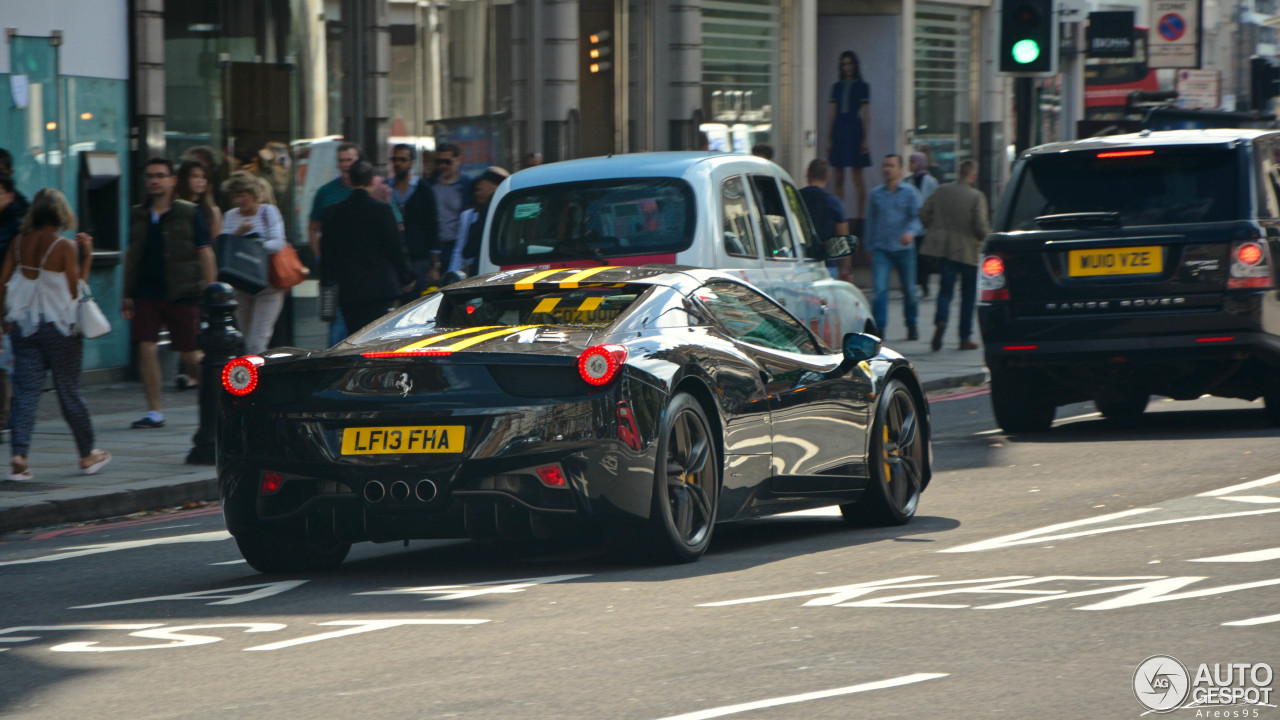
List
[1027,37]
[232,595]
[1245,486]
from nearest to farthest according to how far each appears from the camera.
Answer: [232,595] < [1245,486] < [1027,37]

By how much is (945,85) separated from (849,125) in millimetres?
3617

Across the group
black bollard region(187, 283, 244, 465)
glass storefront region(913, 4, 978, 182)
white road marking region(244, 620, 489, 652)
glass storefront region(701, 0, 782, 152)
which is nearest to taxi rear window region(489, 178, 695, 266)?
black bollard region(187, 283, 244, 465)

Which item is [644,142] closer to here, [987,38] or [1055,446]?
[987,38]

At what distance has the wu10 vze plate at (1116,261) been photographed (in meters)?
12.7

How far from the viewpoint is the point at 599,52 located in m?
25.2

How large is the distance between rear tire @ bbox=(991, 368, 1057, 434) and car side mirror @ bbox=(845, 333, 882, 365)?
4300 mm

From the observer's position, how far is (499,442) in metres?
7.59

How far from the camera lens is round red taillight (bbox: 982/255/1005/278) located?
1306 centimetres

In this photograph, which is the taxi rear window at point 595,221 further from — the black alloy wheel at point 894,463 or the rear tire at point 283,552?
the rear tire at point 283,552

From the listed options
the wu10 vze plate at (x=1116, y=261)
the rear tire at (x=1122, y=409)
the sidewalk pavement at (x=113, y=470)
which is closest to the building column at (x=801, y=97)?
the sidewalk pavement at (x=113, y=470)

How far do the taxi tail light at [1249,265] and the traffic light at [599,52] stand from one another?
13438 mm

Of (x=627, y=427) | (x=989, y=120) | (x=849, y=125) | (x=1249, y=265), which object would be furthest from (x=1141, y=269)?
(x=989, y=120)

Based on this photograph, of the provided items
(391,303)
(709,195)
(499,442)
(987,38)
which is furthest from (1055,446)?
(987,38)

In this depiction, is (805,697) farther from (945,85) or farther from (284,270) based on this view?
(945,85)
